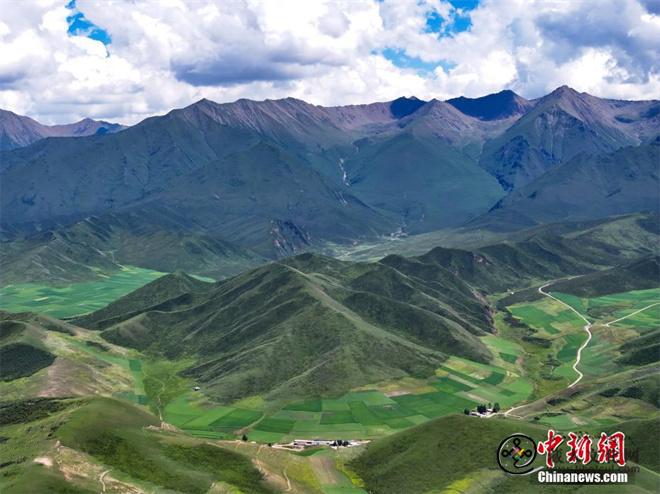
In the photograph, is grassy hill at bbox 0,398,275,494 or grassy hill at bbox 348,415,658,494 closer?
grassy hill at bbox 0,398,275,494

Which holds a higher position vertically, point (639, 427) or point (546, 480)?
point (639, 427)

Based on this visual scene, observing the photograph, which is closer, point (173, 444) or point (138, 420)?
point (173, 444)

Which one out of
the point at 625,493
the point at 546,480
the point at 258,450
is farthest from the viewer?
the point at 258,450

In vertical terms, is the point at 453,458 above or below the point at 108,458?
above

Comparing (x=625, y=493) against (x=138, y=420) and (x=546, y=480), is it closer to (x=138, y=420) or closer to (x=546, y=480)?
(x=546, y=480)

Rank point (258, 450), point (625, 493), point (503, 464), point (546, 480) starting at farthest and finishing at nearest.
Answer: point (258, 450)
point (503, 464)
point (546, 480)
point (625, 493)

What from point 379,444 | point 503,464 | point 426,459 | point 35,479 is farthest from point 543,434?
point 35,479

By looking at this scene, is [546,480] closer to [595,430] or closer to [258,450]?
[595,430]

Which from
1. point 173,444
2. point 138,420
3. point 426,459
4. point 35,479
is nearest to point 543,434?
point 426,459

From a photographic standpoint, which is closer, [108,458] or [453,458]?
[108,458]

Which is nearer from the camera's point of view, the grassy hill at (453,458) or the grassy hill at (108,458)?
the grassy hill at (108,458)
